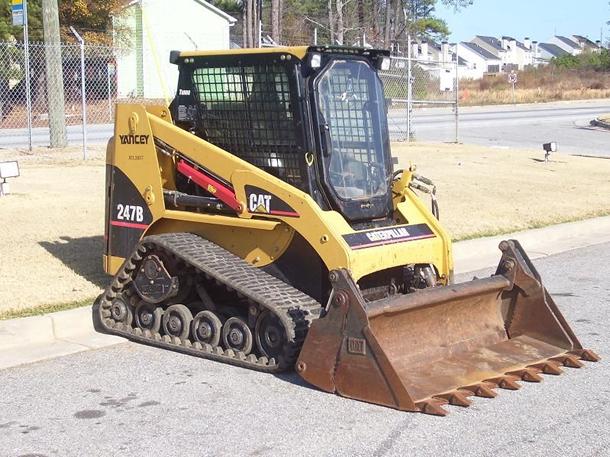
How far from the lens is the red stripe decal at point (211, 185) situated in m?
6.79

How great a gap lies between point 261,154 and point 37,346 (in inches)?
83.1

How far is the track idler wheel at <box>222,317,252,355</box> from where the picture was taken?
6.31 metres

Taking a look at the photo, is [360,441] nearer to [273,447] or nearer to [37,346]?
[273,447]

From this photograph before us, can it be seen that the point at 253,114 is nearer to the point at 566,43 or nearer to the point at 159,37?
the point at 159,37

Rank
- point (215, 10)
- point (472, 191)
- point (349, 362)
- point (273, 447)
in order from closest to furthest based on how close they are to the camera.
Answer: point (273, 447), point (349, 362), point (472, 191), point (215, 10)

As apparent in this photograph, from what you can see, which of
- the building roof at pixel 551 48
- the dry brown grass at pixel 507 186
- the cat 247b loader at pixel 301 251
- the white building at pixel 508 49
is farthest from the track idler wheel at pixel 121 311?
the building roof at pixel 551 48

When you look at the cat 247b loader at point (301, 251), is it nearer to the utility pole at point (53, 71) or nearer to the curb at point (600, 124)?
the utility pole at point (53, 71)

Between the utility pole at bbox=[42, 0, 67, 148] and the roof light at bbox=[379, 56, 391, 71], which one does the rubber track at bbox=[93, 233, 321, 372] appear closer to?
the roof light at bbox=[379, 56, 391, 71]

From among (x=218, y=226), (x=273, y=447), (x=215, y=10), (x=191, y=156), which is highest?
(x=215, y=10)

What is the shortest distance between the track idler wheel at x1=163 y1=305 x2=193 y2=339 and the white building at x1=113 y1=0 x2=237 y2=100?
1863cm

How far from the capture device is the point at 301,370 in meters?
5.86

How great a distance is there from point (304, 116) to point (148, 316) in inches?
72.4

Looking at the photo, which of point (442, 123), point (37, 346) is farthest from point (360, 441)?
point (442, 123)

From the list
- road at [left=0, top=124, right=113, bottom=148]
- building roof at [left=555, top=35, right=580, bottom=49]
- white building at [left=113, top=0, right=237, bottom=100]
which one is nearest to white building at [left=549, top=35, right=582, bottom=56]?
building roof at [left=555, top=35, right=580, bottom=49]
